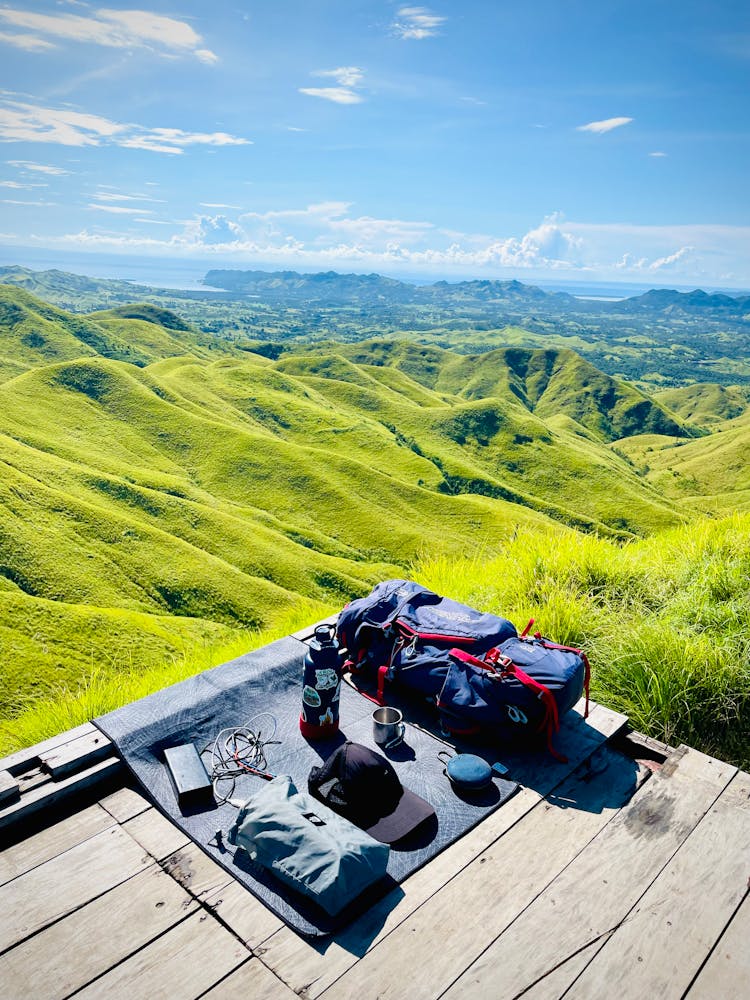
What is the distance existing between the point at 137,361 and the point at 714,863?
17718 centimetres

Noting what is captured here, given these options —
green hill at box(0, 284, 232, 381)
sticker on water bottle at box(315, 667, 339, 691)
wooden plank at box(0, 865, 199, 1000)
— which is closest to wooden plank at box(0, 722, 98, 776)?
wooden plank at box(0, 865, 199, 1000)

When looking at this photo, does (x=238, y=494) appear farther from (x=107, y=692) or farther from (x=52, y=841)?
(x=52, y=841)

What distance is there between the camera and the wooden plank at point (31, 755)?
5.01 meters

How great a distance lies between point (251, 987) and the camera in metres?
3.56

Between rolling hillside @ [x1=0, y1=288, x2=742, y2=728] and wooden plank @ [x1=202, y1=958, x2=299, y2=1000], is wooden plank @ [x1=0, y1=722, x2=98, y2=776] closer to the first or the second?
wooden plank @ [x1=202, y1=958, x2=299, y2=1000]

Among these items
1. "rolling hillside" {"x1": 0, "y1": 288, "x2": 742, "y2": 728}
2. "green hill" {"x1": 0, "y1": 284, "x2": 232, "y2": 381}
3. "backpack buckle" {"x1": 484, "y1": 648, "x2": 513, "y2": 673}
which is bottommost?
"rolling hillside" {"x1": 0, "y1": 288, "x2": 742, "y2": 728}

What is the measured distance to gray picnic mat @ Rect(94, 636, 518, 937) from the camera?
4238mm

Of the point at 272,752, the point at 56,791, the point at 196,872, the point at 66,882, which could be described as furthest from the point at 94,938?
the point at 272,752

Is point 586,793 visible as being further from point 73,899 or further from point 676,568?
point 676,568

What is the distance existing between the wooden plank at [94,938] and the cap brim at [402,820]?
127 cm

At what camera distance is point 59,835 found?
181 inches

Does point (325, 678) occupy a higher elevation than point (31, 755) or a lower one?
higher

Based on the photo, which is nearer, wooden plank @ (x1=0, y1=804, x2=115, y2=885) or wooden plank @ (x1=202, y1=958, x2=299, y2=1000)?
wooden plank @ (x1=202, y1=958, x2=299, y2=1000)

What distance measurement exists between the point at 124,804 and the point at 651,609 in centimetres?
688
